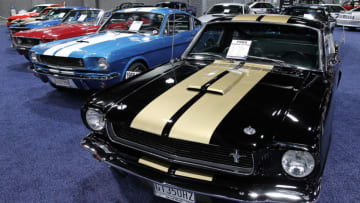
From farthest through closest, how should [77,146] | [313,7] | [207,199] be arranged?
[313,7], [77,146], [207,199]

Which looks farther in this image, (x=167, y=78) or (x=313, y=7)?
(x=313, y=7)

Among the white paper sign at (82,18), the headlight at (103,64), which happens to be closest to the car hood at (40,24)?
the white paper sign at (82,18)

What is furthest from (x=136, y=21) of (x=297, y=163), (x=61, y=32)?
(x=297, y=163)

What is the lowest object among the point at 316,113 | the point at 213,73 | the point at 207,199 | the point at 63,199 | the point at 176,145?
the point at 63,199

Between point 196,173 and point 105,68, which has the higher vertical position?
point 105,68

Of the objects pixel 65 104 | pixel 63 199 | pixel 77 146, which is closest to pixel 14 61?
pixel 65 104

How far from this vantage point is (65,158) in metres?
2.78

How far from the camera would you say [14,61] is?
288 inches

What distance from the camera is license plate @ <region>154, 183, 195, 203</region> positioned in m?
1.61

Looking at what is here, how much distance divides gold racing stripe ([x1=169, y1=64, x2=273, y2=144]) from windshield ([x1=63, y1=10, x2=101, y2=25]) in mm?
5278

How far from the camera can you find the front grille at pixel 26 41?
5.76m

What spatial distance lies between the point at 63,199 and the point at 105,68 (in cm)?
191

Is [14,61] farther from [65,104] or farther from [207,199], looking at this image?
[207,199]

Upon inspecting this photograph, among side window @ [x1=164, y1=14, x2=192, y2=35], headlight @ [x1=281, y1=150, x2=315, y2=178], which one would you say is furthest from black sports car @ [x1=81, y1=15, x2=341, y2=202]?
side window @ [x1=164, y1=14, x2=192, y2=35]
